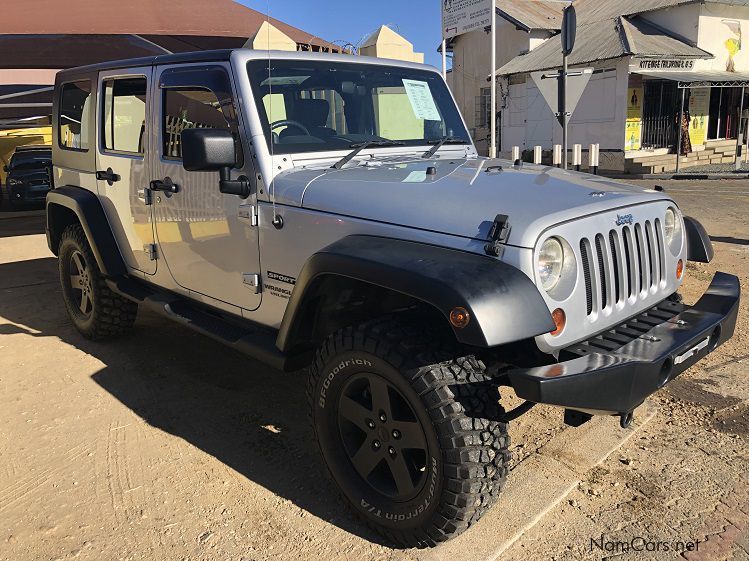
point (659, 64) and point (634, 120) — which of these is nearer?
point (659, 64)

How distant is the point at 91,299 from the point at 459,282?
11.5 feet

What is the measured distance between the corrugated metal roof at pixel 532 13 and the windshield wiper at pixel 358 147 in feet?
72.4

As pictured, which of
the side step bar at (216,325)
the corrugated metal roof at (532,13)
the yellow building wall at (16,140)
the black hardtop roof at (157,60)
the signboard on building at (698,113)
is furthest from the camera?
the corrugated metal roof at (532,13)

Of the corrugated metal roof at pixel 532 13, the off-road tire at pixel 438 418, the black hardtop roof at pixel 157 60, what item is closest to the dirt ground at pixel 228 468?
the off-road tire at pixel 438 418

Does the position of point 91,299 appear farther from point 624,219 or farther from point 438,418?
point 624,219

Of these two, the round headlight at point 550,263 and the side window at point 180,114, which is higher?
the side window at point 180,114

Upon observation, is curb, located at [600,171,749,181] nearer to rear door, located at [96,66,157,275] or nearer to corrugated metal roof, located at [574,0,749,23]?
corrugated metal roof, located at [574,0,749,23]

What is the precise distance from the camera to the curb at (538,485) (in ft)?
8.41

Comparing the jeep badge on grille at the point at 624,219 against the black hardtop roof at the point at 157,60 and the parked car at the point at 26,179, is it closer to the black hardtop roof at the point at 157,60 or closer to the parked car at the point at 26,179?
the black hardtop roof at the point at 157,60

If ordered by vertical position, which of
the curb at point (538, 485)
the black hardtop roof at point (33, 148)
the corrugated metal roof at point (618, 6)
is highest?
the corrugated metal roof at point (618, 6)

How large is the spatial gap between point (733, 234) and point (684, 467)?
21.5ft

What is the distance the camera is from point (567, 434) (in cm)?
344

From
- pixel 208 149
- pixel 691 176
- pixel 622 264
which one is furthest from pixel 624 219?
pixel 691 176

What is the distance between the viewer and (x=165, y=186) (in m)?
3.72
